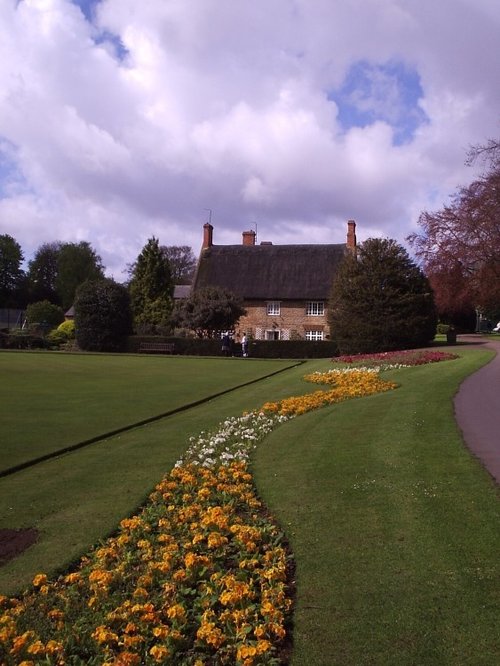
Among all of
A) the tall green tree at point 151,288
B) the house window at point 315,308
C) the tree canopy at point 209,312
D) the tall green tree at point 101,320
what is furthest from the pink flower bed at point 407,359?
the tall green tree at point 151,288

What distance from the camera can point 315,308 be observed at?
5522 cm

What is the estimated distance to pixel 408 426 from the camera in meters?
9.28

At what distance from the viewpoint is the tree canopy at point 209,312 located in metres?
42.3

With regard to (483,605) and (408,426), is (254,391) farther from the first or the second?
(483,605)

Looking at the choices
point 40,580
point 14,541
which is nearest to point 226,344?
point 14,541

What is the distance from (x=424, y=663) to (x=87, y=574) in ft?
8.29

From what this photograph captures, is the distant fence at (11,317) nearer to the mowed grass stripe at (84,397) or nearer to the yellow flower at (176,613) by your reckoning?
the mowed grass stripe at (84,397)

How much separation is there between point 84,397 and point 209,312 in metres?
26.4

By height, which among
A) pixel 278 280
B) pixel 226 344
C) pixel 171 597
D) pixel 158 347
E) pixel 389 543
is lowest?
pixel 171 597

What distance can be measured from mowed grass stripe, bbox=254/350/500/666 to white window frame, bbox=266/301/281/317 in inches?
1835

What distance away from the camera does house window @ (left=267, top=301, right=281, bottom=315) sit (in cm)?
5581

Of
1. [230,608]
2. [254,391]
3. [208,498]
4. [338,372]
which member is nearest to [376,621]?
[230,608]

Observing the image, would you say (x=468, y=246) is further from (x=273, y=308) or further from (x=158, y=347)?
(x=273, y=308)

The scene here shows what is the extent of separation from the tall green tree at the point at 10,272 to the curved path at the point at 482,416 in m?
89.3
